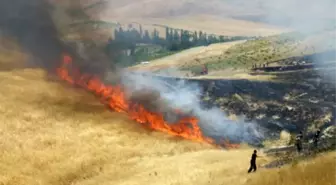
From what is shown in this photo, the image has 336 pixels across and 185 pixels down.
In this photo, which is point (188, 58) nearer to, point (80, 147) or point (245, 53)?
point (245, 53)

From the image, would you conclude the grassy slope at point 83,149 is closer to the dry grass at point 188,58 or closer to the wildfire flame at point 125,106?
the wildfire flame at point 125,106

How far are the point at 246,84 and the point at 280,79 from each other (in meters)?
10.1

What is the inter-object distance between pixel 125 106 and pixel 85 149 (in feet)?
47.4

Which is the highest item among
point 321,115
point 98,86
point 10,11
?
point 10,11

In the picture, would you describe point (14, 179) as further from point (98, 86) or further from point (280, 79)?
point (280, 79)

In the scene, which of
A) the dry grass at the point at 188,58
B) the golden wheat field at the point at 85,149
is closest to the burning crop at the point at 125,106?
the golden wheat field at the point at 85,149

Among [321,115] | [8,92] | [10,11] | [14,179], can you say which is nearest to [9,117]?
[8,92]

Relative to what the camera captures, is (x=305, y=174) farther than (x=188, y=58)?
No

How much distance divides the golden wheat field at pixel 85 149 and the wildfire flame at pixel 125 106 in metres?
2.56

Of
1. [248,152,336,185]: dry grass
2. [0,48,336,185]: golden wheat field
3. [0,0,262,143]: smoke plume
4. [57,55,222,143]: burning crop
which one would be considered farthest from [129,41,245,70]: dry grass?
[248,152,336,185]: dry grass

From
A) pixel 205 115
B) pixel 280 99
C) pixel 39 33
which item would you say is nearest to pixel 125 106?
pixel 205 115

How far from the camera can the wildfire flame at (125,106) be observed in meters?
60.5

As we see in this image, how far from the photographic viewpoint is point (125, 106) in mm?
63344

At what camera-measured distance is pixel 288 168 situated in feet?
111
